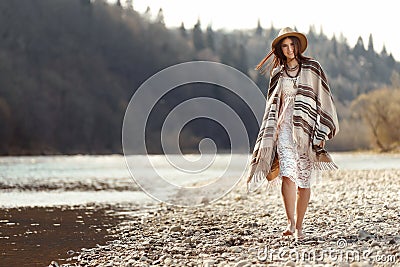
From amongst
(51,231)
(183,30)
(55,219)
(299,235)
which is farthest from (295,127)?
(183,30)

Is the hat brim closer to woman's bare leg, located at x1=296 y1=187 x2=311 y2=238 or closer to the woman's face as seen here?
the woman's face

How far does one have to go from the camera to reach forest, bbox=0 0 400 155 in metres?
78.1

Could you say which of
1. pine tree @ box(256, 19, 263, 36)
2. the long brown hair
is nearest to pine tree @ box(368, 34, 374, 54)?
pine tree @ box(256, 19, 263, 36)

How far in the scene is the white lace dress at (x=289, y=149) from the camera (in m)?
6.99

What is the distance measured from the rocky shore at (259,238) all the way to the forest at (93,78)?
6000 centimetres

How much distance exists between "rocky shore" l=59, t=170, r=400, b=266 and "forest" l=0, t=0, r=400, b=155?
60.0 m

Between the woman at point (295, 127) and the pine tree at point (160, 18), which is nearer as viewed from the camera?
the woman at point (295, 127)

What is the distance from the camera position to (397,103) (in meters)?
70.3

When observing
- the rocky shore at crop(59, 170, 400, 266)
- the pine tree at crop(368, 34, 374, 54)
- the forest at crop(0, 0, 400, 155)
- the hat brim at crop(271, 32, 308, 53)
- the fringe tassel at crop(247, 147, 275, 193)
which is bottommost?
the rocky shore at crop(59, 170, 400, 266)

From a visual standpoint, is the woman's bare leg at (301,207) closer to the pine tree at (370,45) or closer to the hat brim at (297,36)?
the hat brim at (297,36)

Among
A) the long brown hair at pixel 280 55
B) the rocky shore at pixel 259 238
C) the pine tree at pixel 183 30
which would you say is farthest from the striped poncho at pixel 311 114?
the pine tree at pixel 183 30

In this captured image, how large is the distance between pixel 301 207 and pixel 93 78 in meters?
88.7

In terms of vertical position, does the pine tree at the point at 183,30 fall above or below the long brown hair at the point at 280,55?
above

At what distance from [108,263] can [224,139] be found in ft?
256
